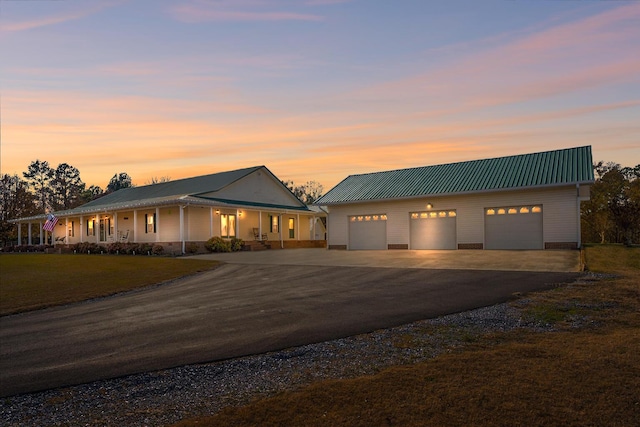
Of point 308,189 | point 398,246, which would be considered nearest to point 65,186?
point 308,189

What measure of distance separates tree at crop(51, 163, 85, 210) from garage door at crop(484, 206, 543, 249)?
71244 millimetres

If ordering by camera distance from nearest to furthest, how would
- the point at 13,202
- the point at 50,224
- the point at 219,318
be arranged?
the point at 219,318
the point at 50,224
the point at 13,202

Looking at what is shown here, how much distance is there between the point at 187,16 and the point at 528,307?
49.9 ft

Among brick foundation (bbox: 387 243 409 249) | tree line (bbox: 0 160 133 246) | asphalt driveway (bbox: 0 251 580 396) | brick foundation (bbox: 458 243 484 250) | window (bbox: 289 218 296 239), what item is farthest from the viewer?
tree line (bbox: 0 160 133 246)

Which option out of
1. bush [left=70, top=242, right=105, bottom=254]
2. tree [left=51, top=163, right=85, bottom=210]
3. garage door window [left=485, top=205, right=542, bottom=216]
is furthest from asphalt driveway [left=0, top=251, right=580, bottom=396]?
tree [left=51, top=163, right=85, bottom=210]

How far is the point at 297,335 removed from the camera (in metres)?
7.04

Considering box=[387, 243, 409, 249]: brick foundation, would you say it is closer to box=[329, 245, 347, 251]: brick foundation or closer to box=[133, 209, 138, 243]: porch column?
box=[329, 245, 347, 251]: brick foundation

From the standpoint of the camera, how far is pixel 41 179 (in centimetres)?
7669

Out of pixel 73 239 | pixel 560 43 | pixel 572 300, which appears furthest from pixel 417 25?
pixel 73 239

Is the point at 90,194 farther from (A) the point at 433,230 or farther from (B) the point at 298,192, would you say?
(A) the point at 433,230

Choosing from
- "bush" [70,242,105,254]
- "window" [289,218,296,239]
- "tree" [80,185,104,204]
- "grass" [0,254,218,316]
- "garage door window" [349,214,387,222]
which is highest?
"tree" [80,185,104,204]

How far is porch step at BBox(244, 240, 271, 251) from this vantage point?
1248 inches

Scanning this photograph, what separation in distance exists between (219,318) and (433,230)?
19923 mm

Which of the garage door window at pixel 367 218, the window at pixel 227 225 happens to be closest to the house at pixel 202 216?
the window at pixel 227 225
